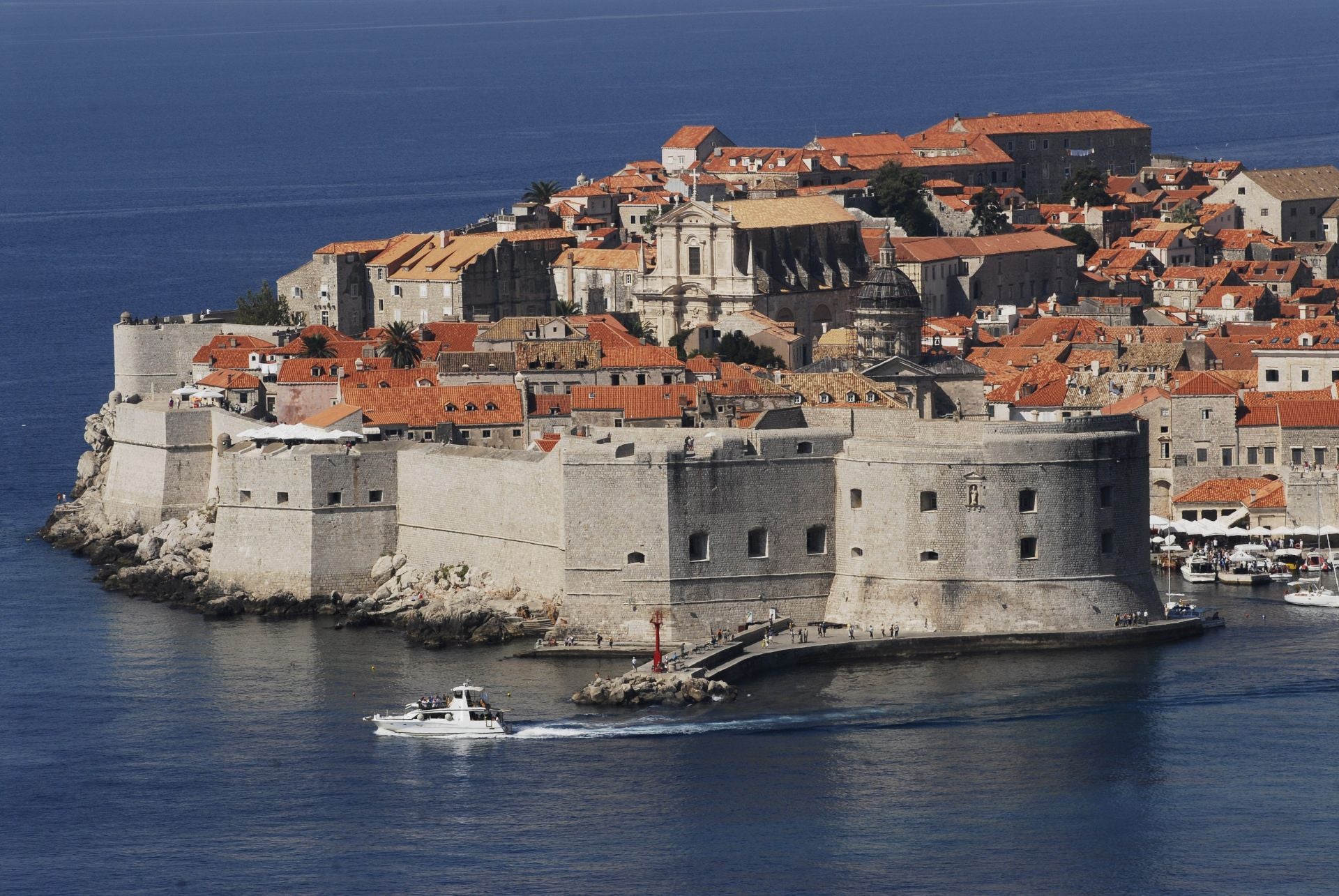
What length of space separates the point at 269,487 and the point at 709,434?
11072mm

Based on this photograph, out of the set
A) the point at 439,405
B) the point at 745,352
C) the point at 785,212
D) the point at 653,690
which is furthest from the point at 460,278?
the point at 653,690

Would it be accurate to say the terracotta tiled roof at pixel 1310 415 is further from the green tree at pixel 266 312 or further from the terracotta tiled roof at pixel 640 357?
the green tree at pixel 266 312

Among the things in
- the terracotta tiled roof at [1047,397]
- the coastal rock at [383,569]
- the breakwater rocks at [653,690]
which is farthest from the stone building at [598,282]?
the breakwater rocks at [653,690]

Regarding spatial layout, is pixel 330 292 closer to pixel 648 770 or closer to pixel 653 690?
pixel 653 690

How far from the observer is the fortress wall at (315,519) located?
63250mm

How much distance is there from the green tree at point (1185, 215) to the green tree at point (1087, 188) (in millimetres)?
2573

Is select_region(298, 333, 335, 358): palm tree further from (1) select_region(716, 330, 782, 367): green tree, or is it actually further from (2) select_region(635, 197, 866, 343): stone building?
(2) select_region(635, 197, 866, 343): stone building

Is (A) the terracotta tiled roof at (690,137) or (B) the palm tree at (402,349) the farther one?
(A) the terracotta tiled roof at (690,137)

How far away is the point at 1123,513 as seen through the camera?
57719 mm

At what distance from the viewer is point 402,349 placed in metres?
74.1

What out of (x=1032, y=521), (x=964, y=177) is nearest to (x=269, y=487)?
(x=1032, y=521)

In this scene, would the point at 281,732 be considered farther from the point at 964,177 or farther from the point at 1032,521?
the point at 964,177

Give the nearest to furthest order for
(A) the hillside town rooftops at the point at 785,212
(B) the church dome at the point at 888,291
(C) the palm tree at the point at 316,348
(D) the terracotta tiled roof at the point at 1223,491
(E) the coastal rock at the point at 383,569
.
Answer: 1. (E) the coastal rock at the point at 383,569
2. (D) the terracotta tiled roof at the point at 1223,491
3. (B) the church dome at the point at 888,291
4. (C) the palm tree at the point at 316,348
5. (A) the hillside town rooftops at the point at 785,212

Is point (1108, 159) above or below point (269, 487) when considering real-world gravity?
above
